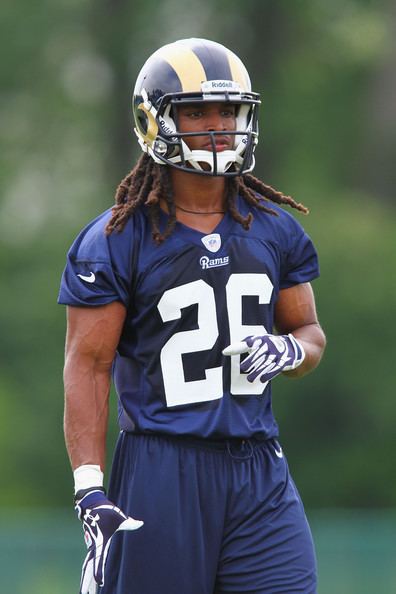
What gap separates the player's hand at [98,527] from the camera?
167 inches

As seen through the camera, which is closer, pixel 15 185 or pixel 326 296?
pixel 326 296

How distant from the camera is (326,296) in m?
13.2

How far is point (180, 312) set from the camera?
4.44m

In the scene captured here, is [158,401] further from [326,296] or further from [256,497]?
[326,296]

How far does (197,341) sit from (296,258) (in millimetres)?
496

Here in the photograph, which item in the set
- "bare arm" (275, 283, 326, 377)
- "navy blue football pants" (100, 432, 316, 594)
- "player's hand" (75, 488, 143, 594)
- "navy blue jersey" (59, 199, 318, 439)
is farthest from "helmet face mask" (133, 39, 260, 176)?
"player's hand" (75, 488, 143, 594)

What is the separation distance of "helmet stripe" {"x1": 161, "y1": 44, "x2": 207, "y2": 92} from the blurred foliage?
8.72 metres

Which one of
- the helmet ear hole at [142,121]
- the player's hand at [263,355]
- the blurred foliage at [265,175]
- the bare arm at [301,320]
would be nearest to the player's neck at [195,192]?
the helmet ear hole at [142,121]

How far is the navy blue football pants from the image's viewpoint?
438cm

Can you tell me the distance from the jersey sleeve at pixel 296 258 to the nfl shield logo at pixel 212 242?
0.87ft

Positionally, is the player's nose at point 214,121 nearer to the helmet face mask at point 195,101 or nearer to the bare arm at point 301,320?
the helmet face mask at point 195,101

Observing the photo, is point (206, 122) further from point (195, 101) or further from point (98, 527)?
point (98, 527)

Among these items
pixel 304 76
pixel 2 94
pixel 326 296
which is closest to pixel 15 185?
pixel 2 94

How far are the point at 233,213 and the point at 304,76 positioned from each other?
11.8m
